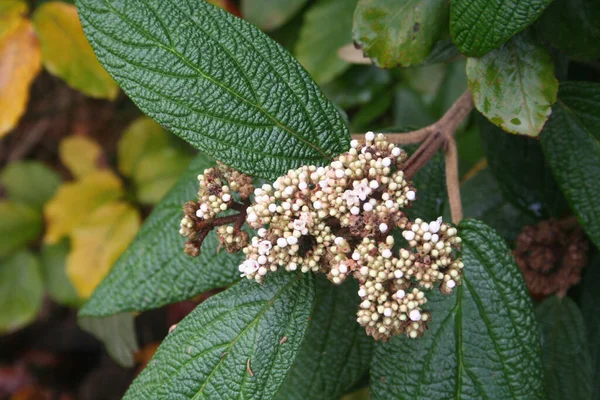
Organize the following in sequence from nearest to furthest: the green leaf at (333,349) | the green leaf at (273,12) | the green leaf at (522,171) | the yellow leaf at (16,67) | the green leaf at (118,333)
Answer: the green leaf at (333,349) → the green leaf at (522,171) → the green leaf at (118,333) → the yellow leaf at (16,67) → the green leaf at (273,12)

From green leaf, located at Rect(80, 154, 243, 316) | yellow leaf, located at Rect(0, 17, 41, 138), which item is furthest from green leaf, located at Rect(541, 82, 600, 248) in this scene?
yellow leaf, located at Rect(0, 17, 41, 138)

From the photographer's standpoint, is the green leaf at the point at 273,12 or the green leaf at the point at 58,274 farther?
the green leaf at the point at 58,274

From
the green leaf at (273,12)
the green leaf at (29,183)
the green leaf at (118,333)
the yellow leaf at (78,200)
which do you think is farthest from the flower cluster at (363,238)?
the green leaf at (29,183)

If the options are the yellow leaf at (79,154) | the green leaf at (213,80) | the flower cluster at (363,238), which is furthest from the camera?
the yellow leaf at (79,154)

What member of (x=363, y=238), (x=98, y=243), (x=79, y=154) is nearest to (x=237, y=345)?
(x=363, y=238)

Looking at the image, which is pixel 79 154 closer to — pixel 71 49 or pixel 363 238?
pixel 71 49

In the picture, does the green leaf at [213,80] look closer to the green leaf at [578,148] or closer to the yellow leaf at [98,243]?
the green leaf at [578,148]

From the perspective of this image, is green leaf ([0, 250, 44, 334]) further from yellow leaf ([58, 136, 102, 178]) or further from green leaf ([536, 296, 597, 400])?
green leaf ([536, 296, 597, 400])

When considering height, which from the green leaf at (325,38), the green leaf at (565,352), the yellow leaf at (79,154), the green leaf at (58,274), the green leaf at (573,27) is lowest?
the green leaf at (58,274)
